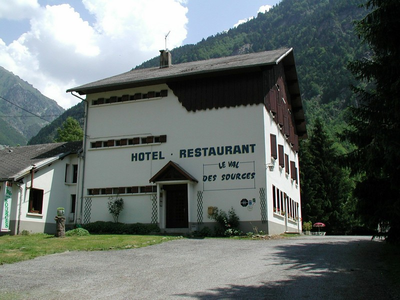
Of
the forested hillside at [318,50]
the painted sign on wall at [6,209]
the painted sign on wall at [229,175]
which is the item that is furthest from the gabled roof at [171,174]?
the forested hillside at [318,50]

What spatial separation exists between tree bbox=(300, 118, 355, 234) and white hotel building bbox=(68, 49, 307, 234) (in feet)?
63.4

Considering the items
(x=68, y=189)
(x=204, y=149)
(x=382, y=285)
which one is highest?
(x=204, y=149)

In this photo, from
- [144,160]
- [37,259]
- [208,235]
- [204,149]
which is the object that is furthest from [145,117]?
[37,259]

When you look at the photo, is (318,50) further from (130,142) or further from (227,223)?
(227,223)

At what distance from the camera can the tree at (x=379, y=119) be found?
11.0 m

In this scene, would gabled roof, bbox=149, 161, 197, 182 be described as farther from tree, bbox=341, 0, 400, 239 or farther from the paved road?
tree, bbox=341, 0, 400, 239

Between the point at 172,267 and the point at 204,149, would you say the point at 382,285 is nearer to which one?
the point at 172,267

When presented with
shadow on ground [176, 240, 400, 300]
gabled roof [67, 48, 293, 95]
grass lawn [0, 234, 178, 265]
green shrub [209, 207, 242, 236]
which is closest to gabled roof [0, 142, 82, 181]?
gabled roof [67, 48, 293, 95]

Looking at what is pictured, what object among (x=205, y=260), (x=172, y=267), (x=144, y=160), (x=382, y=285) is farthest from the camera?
(x=144, y=160)

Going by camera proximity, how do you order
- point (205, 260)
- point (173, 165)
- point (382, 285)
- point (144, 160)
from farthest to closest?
point (144, 160)
point (173, 165)
point (205, 260)
point (382, 285)

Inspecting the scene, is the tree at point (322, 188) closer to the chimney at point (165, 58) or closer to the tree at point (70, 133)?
the chimney at point (165, 58)

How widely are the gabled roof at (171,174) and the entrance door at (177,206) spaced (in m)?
0.68

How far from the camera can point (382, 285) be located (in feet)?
31.7

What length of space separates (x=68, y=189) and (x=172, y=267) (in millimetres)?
16980
